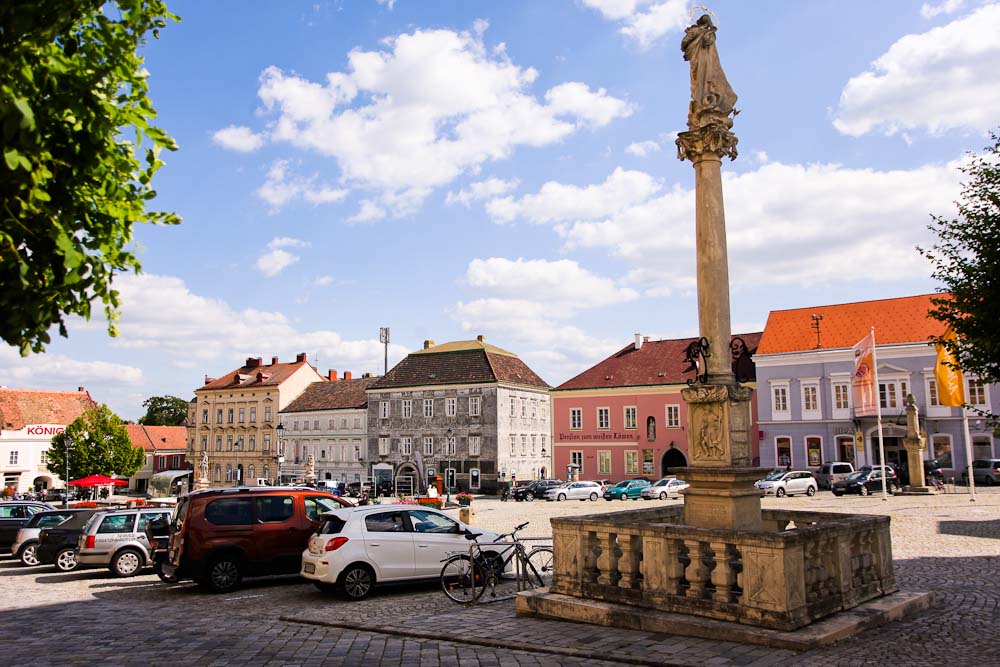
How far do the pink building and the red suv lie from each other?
40681 mm

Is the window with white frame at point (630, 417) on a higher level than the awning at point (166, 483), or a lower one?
higher

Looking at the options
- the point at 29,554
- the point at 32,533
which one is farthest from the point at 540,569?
the point at 32,533

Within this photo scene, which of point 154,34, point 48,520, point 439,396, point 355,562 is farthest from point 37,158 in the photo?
point 439,396

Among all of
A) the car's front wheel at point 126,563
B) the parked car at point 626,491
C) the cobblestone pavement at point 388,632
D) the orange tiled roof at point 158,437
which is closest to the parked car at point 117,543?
the car's front wheel at point 126,563

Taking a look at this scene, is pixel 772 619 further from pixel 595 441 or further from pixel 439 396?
pixel 439 396

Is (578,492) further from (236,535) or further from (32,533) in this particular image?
(236,535)

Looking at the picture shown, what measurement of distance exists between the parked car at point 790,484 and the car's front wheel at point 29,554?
3154cm

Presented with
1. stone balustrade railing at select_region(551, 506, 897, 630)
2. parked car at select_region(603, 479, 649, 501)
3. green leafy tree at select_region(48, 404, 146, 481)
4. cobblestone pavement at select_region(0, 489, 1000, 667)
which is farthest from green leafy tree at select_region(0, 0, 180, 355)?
green leafy tree at select_region(48, 404, 146, 481)

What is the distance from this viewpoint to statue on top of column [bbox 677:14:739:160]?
1103cm

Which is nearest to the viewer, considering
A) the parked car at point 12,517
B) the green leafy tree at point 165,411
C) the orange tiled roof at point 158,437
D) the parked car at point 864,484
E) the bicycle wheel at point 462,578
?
the bicycle wheel at point 462,578

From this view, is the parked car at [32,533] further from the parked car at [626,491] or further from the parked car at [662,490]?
the parked car at [626,491]

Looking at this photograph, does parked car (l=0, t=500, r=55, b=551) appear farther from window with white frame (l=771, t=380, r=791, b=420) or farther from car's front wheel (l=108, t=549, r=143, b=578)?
window with white frame (l=771, t=380, r=791, b=420)

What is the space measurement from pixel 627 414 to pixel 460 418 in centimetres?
1350

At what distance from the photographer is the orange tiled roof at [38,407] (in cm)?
6481
